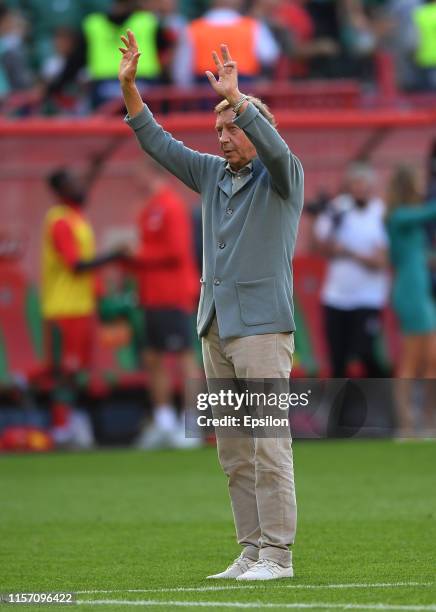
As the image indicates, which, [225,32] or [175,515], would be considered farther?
[225,32]

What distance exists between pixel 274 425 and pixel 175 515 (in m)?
3.23

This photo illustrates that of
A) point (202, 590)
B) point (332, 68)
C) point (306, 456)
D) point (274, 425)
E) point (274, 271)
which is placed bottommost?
point (306, 456)

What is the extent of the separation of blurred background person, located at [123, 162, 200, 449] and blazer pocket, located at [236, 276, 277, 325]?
7.37m

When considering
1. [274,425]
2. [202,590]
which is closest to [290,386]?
[274,425]

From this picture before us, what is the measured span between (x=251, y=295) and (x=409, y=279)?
7512mm

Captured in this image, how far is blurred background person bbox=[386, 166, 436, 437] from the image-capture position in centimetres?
1438

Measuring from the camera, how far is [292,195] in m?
7.31

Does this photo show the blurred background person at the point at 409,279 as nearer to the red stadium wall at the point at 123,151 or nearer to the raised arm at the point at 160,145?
the red stadium wall at the point at 123,151

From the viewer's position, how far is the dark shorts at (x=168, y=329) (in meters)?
14.8

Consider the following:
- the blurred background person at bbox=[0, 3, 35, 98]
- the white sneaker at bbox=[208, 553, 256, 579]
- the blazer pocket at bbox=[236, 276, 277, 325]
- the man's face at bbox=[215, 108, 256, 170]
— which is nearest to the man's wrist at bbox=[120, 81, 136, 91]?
the man's face at bbox=[215, 108, 256, 170]

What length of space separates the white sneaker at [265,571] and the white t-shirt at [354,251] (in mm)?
8124

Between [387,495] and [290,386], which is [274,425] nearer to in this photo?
[290,386]

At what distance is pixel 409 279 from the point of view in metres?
14.6

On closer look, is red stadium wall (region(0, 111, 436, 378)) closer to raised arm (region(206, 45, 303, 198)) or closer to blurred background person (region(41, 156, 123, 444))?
blurred background person (region(41, 156, 123, 444))
